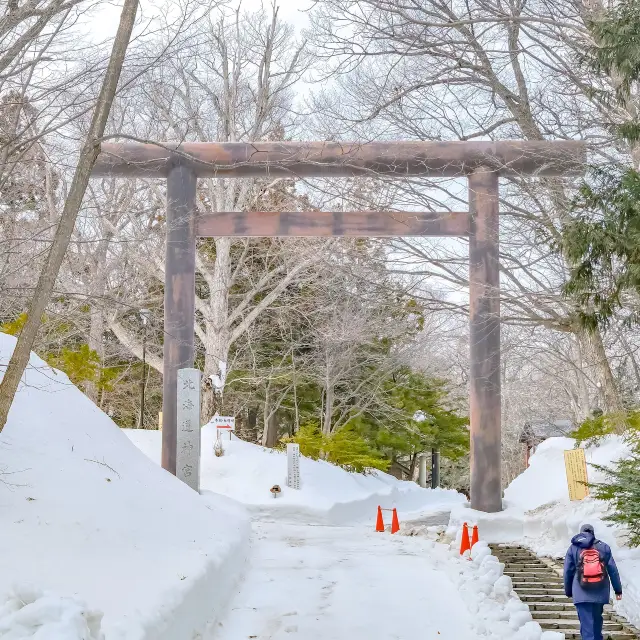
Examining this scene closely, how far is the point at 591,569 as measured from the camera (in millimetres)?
6383

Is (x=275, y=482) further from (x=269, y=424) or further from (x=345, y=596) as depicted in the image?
(x=269, y=424)

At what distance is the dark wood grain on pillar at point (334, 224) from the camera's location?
545 inches

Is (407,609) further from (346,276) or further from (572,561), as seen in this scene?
(346,276)

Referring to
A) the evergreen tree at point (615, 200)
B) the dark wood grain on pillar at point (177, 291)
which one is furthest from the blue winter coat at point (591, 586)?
the dark wood grain on pillar at point (177, 291)

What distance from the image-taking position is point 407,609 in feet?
24.8

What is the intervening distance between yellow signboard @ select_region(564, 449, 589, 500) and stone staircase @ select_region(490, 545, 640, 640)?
2.95 m

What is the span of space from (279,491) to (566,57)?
423 inches

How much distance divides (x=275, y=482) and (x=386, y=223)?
746 centimetres

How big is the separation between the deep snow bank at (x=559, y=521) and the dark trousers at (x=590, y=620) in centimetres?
100

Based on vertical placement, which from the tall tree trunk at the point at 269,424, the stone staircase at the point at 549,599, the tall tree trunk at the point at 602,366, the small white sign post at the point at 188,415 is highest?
the tall tree trunk at the point at 269,424

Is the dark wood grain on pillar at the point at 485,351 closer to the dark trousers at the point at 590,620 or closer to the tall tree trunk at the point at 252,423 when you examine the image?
the dark trousers at the point at 590,620

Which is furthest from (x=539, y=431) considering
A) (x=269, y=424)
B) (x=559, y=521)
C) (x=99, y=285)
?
(x=559, y=521)

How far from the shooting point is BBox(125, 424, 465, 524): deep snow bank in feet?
57.4

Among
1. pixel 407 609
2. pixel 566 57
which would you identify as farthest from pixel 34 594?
pixel 566 57
